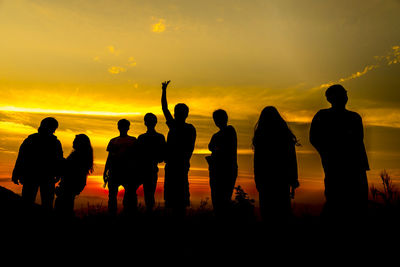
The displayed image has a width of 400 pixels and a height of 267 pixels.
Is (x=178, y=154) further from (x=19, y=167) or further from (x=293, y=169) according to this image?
(x=19, y=167)

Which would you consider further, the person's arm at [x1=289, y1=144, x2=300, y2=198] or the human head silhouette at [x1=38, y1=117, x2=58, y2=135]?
the human head silhouette at [x1=38, y1=117, x2=58, y2=135]

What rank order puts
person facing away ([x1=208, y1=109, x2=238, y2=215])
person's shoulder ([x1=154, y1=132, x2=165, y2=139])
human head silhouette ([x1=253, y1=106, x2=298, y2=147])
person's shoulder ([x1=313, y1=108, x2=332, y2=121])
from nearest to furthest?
1. human head silhouette ([x1=253, y1=106, x2=298, y2=147])
2. person's shoulder ([x1=313, y1=108, x2=332, y2=121])
3. person facing away ([x1=208, y1=109, x2=238, y2=215])
4. person's shoulder ([x1=154, y1=132, x2=165, y2=139])

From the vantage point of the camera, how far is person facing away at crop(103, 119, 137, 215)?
747cm

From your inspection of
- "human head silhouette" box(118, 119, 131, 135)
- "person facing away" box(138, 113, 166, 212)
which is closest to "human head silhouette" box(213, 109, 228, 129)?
"person facing away" box(138, 113, 166, 212)

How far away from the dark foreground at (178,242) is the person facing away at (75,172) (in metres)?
1.11

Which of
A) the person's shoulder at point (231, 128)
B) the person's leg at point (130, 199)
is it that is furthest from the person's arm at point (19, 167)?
the person's shoulder at point (231, 128)

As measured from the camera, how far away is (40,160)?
7.50m

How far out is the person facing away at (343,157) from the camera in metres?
5.48

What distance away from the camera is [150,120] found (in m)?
→ 7.47

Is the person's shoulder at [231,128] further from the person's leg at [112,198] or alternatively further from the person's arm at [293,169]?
the person's leg at [112,198]

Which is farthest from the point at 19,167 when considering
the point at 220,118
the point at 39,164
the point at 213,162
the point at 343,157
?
the point at 343,157

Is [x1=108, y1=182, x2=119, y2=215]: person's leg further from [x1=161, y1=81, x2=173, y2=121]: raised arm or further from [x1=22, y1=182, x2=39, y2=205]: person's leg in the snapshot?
[x1=161, y1=81, x2=173, y2=121]: raised arm

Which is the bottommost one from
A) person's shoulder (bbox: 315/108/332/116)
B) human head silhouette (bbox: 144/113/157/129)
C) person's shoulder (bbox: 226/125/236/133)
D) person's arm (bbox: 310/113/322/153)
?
person's arm (bbox: 310/113/322/153)

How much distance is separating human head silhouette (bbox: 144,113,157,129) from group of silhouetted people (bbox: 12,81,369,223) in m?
0.02
